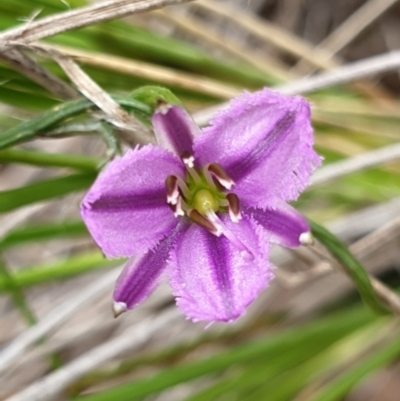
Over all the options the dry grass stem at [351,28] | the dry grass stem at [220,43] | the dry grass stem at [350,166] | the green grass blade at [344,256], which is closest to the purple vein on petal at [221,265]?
the green grass blade at [344,256]

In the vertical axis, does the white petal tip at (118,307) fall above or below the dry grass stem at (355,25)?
below

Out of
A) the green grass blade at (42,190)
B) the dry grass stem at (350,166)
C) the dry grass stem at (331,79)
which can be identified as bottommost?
the dry grass stem at (350,166)

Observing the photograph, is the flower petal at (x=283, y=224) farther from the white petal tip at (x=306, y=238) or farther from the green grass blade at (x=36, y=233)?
the green grass blade at (x=36, y=233)

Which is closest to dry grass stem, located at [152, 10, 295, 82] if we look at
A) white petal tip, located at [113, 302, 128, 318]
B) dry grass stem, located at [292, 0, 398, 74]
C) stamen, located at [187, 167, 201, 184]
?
dry grass stem, located at [292, 0, 398, 74]

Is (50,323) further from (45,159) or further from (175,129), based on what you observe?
(175,129)

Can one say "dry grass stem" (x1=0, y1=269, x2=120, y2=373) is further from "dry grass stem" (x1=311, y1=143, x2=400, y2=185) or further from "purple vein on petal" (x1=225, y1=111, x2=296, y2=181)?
"purple vein on petal" (x1=225, y1=111, x2=296, y2=181)
